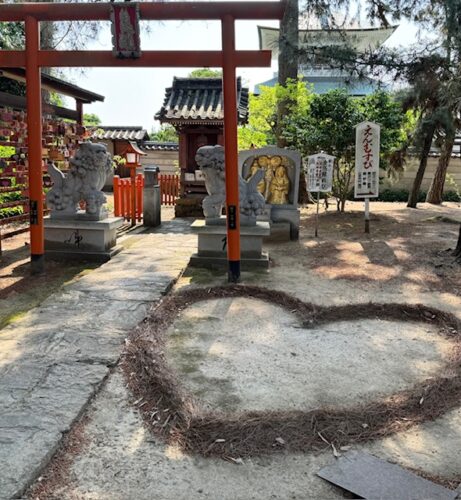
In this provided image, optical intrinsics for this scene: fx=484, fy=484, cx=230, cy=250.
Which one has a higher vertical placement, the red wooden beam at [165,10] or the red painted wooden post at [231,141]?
the red wooden beam at [165,10]

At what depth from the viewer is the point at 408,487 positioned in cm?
216

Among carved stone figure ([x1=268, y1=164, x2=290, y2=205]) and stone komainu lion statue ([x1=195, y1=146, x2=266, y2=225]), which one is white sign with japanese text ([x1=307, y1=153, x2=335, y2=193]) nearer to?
carved stone figure ([x1=268, y1=164, x2=290, y2=205])

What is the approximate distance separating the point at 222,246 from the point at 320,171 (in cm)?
383

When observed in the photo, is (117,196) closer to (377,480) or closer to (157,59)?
(157,59)

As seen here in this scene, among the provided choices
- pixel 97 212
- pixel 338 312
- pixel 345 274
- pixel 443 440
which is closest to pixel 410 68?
pixel 345 274

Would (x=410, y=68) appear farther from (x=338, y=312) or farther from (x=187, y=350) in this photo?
(x=187, y=350)

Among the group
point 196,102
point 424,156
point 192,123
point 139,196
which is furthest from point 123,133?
point 424,156

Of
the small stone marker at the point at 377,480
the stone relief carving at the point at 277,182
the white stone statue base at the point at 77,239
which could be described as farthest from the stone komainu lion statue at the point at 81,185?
the small stone marker at the point at 377,480

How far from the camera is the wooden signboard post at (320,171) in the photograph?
31.3 ft

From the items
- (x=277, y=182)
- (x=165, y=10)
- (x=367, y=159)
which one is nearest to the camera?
(x=165, y=10)

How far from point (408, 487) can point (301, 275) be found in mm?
4384

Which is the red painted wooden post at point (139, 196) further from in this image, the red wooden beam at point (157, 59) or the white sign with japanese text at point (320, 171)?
the red wooden beam at point (157, 59)

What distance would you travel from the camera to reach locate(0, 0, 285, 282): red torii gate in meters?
5.57

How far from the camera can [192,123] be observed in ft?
41.3
